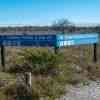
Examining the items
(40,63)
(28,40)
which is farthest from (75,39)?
(40,63)

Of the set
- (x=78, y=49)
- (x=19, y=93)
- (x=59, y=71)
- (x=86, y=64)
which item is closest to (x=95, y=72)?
(x=86, y=64)

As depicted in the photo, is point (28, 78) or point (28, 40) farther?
point (28, 40)

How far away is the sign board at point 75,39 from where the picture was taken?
15.1 meters

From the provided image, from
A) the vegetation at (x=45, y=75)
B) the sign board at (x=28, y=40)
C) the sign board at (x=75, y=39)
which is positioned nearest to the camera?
the vegetation at (x=45, y=75)

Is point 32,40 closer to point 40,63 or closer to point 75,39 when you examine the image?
point 40,63

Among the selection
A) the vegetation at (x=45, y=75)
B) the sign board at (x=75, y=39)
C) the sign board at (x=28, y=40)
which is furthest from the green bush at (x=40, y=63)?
the sign board at (x=75, y=39)

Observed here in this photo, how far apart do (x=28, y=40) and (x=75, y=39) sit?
8.68 feet

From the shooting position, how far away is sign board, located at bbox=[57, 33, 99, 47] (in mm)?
15117

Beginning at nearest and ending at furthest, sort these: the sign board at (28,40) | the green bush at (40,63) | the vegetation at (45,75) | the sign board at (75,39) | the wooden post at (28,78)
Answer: the wooden post at (28,78) < the vegetation at (45,75) < the green bush at (40,63) < the sign board at (28,40) < the sign board at (75,39)

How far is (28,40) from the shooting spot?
14711 millimetres

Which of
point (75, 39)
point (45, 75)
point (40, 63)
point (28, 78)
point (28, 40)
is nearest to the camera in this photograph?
point (28, 78)

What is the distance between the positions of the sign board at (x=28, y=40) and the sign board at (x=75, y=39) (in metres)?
0.41

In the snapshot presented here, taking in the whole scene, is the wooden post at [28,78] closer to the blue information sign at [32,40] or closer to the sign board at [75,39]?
the blue information sign at [32,40]

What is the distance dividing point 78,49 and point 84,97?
1201 centimetres
